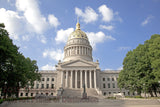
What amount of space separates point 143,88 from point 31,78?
1106 inches

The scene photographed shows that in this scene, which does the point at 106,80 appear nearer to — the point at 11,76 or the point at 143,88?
the point at 143,88

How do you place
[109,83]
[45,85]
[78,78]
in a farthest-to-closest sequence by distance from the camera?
1. [109,83]
2. [45,85]
3. [78,78]

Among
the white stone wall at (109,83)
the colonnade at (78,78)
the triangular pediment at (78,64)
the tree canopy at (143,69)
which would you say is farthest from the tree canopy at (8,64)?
the white stone wall at (109,83)

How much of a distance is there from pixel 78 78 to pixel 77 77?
65 centimetres

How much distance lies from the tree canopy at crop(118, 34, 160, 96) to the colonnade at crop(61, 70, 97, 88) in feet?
72.2

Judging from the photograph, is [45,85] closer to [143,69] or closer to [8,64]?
[8,64]

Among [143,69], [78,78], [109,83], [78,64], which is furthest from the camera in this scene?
[109,83]

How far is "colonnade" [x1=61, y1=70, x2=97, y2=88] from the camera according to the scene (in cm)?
5869

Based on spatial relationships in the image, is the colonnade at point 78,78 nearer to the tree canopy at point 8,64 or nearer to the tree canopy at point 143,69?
the tree canopy at point 143,69

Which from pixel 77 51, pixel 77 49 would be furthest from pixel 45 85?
pixel 77 49

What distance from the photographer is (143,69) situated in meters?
33.0

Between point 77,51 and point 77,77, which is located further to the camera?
point 77,51

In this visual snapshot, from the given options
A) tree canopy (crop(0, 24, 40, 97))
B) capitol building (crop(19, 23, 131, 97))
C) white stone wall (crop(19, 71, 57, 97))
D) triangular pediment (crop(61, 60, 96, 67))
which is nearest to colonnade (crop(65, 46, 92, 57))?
capitol building (crop(19, 23, 131, 97))

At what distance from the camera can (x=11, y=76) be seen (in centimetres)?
2820
